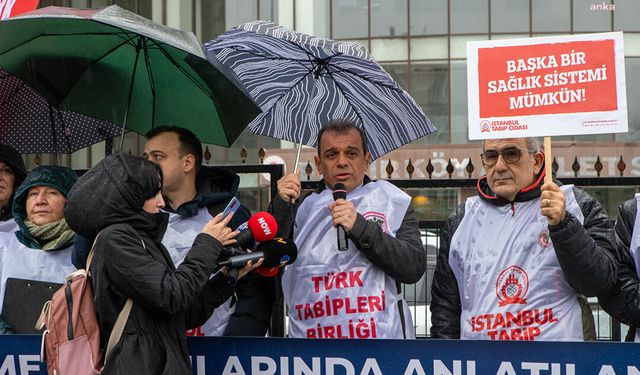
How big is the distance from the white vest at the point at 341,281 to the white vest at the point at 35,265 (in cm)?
102

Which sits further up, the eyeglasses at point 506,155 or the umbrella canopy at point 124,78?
the umbrella canopy at point 124,78

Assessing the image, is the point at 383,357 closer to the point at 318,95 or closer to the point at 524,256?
the point at 524,256

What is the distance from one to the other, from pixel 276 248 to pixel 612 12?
76.7ft

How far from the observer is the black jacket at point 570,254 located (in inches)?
142

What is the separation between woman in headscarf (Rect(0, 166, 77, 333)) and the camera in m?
4.18

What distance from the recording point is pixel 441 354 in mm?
3695

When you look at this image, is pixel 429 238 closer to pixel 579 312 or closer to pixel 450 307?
pixel 450 307

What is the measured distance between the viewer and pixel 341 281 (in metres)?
4.11

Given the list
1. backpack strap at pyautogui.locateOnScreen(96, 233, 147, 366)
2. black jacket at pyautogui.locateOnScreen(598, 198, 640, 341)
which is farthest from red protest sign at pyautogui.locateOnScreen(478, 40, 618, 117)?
backpack strap at pyautogui.locateOnScreen(96, 233, 147, 366)

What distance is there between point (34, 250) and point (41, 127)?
1.23 metres

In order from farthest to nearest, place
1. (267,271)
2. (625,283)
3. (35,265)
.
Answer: (35,265)
(267,271)
(625,283)

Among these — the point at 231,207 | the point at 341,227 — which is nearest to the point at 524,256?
the point at 341,227

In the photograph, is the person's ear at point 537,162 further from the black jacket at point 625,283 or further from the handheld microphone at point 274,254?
the handheld microphone at point 274,254

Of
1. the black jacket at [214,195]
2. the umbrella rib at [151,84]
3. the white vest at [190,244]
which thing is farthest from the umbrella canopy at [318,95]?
the white vest at [190,244]
